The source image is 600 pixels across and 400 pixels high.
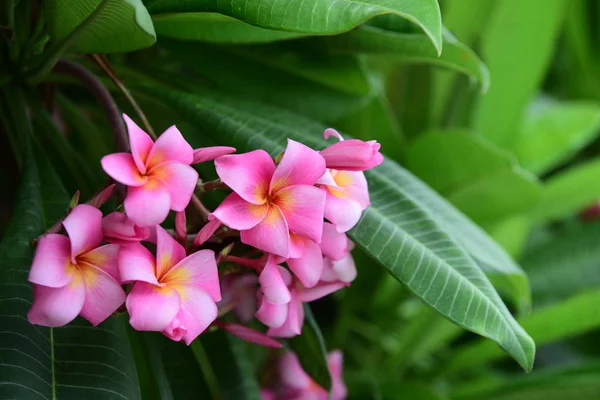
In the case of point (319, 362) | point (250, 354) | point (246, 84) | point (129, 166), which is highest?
point (129, 166)

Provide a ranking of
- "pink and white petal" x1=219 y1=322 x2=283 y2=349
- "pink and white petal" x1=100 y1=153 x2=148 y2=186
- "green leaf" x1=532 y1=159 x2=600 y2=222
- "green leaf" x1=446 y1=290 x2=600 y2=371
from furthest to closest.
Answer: "green leaf" x1=532 y1=159 x2=600 y2=222, "green leaf" x1=446 y1=290 x2=600 y2=371, "pink and white petal" x1=219 y1=322 x2=283 y2=349, "pink and white petal" x1=100 y1=153 x2=148 y2=186

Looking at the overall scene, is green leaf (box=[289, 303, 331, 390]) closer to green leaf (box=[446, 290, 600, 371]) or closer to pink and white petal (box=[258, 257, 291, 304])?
pink and white petal (box=[258, 257, 291, 304])

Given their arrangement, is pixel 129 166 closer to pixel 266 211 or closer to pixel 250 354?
pixel 266 211

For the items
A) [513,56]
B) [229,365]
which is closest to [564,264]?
[513,56]

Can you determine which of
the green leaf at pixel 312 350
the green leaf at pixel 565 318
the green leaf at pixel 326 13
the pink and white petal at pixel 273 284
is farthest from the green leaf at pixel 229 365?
the green leaf at pixel 565 318

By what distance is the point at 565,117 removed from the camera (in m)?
1.10

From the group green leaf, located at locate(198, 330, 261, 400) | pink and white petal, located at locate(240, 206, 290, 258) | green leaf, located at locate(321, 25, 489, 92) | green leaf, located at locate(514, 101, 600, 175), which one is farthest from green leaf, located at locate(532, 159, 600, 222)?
pink and white petal, located at locate(240, 206, 290, 258)

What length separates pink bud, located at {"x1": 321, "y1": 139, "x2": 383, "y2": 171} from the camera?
1.33 feet

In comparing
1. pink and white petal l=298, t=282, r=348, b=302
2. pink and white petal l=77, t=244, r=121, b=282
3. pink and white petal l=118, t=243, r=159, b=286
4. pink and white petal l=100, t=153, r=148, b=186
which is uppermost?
pink and white petal l=100, t=153, r=148, b=186

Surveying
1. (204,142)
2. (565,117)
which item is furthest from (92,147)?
(565,117)

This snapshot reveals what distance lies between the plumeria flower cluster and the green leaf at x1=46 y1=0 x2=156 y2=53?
8cm

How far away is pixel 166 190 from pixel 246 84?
313 millimetres

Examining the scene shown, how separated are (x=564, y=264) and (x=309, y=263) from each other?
0.74m

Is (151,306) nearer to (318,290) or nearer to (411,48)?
(318,290)
